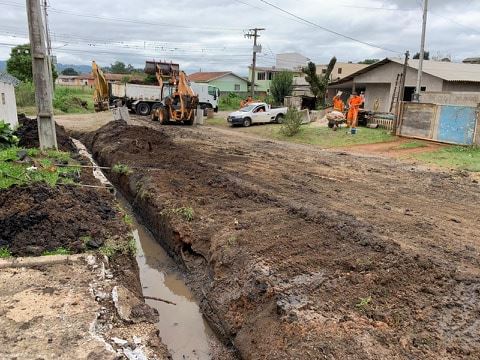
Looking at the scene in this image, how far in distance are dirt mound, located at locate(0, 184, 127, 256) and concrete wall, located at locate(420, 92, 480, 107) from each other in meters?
17.1

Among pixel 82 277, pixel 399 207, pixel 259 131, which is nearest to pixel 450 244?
pixel 399 207

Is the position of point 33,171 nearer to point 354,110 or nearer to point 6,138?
point 6,138

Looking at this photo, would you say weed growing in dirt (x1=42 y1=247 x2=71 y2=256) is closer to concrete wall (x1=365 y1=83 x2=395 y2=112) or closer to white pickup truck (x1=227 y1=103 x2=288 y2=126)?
white pickup truck (x1=227 y1=103 x2=288 y2=126)

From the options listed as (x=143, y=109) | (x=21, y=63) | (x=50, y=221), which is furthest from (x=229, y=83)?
(x=50, y=221)

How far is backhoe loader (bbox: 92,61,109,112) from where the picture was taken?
31.9m

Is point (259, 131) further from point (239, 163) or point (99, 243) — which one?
point (99, 243)

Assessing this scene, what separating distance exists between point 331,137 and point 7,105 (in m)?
15.0

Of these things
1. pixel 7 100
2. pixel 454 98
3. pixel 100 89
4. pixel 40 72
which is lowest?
pixel 7 100

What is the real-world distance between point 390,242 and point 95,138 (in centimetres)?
1653

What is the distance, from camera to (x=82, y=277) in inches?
223

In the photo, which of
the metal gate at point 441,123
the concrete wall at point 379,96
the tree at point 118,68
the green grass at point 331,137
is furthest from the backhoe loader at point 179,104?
the tree at point 118,68

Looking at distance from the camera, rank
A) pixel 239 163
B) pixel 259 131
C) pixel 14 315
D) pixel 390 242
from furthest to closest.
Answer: pixel 259 131 → pixel 239 163 → pixel 390 242 → pixel 14 315

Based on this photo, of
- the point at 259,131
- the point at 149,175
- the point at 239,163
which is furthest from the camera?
the point at 259,131

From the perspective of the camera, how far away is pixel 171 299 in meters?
7.14
